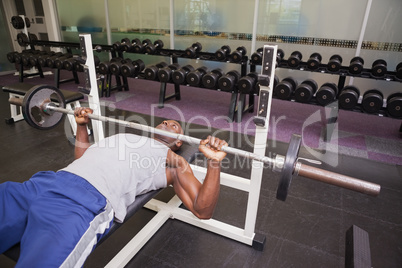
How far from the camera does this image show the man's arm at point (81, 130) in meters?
1.75

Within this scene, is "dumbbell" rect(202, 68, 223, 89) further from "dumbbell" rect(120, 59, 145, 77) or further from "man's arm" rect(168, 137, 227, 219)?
"man's arm" rect(168, 137, 227, 219)

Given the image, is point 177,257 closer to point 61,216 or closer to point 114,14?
point 61,216

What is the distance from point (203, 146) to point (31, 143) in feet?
8.31

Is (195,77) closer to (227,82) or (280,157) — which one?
(227,82)

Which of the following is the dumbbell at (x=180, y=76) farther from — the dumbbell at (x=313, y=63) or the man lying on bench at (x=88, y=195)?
the man lying on bench at (x=88, y=195)

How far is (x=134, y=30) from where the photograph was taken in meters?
5.93

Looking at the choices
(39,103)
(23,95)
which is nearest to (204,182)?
(39,103)

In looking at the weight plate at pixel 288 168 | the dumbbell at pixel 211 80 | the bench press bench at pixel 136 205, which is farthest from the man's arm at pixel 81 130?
the dumbbell at pixel 211 80

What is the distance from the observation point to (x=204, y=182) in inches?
55.8

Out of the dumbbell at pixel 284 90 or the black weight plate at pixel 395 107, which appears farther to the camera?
the dumbbell at pixel 284 90

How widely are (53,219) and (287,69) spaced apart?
4.52 meters

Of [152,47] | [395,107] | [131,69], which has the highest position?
[152,47]

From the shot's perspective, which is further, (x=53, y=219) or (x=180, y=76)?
(x=180, y=76)

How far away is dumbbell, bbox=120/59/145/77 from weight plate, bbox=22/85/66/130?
2.10 m
